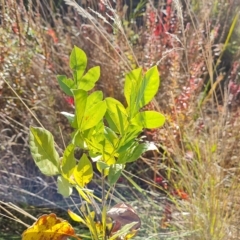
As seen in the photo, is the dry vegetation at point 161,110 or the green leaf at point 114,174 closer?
the green leaf at point 114,174

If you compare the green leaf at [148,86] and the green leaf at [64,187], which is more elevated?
the green leaf at [148,86]

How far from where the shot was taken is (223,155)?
7.10ft

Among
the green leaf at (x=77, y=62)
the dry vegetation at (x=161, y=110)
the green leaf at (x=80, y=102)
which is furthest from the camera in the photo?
the dry vegetation at (x=161, y=110)

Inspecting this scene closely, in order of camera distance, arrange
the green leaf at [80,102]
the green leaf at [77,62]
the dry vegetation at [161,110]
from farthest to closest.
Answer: the dry vegetation at [161,110] < the green leaf at [77,62] < the green leaf at [80,102]

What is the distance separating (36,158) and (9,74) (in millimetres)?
1629

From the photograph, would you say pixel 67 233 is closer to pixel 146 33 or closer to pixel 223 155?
pixel 223 155

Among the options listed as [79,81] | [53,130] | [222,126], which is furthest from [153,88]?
[53,130]

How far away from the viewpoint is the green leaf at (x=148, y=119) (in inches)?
51.2

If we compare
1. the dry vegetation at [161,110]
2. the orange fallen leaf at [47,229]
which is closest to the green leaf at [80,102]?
the orange fallen leaf at [47,229]

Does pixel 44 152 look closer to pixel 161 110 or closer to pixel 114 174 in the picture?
pixel 114 174

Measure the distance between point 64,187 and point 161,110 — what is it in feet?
4.36

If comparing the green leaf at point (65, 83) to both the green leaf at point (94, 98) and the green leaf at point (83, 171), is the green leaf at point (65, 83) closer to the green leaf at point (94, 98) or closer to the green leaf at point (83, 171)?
the green leaf at point (94, 98)

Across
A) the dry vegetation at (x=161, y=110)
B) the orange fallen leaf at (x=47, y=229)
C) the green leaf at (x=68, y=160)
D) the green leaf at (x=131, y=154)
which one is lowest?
the dry vegetation at (x=161, y=110)

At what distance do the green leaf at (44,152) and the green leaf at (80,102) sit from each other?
0.26ft
